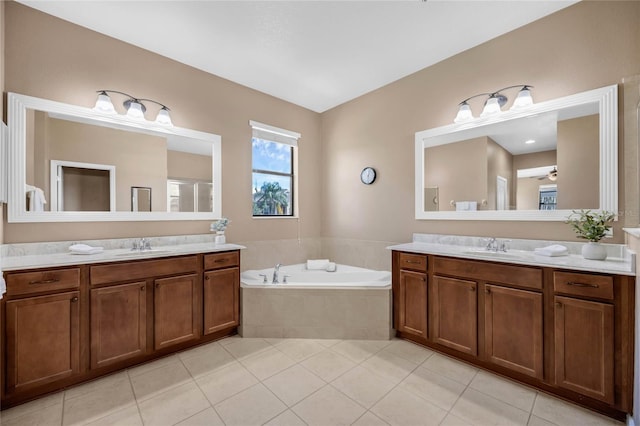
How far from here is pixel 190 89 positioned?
300 centimetres

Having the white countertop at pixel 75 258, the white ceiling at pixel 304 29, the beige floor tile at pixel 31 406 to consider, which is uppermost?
the white ceiling at pixel 304 29

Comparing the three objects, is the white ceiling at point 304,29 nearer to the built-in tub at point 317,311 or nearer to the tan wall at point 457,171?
the tan wall at point 457,171

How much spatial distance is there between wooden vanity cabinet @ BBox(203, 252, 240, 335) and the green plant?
2925mm

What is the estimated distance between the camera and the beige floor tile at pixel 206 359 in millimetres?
2191

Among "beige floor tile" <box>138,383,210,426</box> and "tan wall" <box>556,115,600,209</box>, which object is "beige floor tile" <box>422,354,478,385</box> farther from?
"beige floor tile" <box>138,383,210,426</box>

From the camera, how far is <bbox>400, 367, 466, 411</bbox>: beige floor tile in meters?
1.82

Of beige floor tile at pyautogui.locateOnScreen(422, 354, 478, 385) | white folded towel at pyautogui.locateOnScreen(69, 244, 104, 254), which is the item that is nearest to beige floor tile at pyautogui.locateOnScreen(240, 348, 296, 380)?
beige floor tile at pyautogui.locateOnScreen(422, 354, 478, 385)

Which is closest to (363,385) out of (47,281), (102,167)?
(47,281)

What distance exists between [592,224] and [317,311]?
2326 millimetres

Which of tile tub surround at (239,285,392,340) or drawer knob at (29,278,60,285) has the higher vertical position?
drawer knob at (29,278,60,285)

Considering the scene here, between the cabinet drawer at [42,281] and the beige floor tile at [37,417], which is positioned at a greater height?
the cabinet drawer at [42,281]

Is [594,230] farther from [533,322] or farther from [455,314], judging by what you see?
[455,314]

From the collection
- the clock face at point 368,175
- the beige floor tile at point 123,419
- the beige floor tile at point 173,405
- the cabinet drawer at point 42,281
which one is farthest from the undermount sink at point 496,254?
the cabinet drawer at point 42,281

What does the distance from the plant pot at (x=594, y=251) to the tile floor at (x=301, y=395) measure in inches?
39.4
